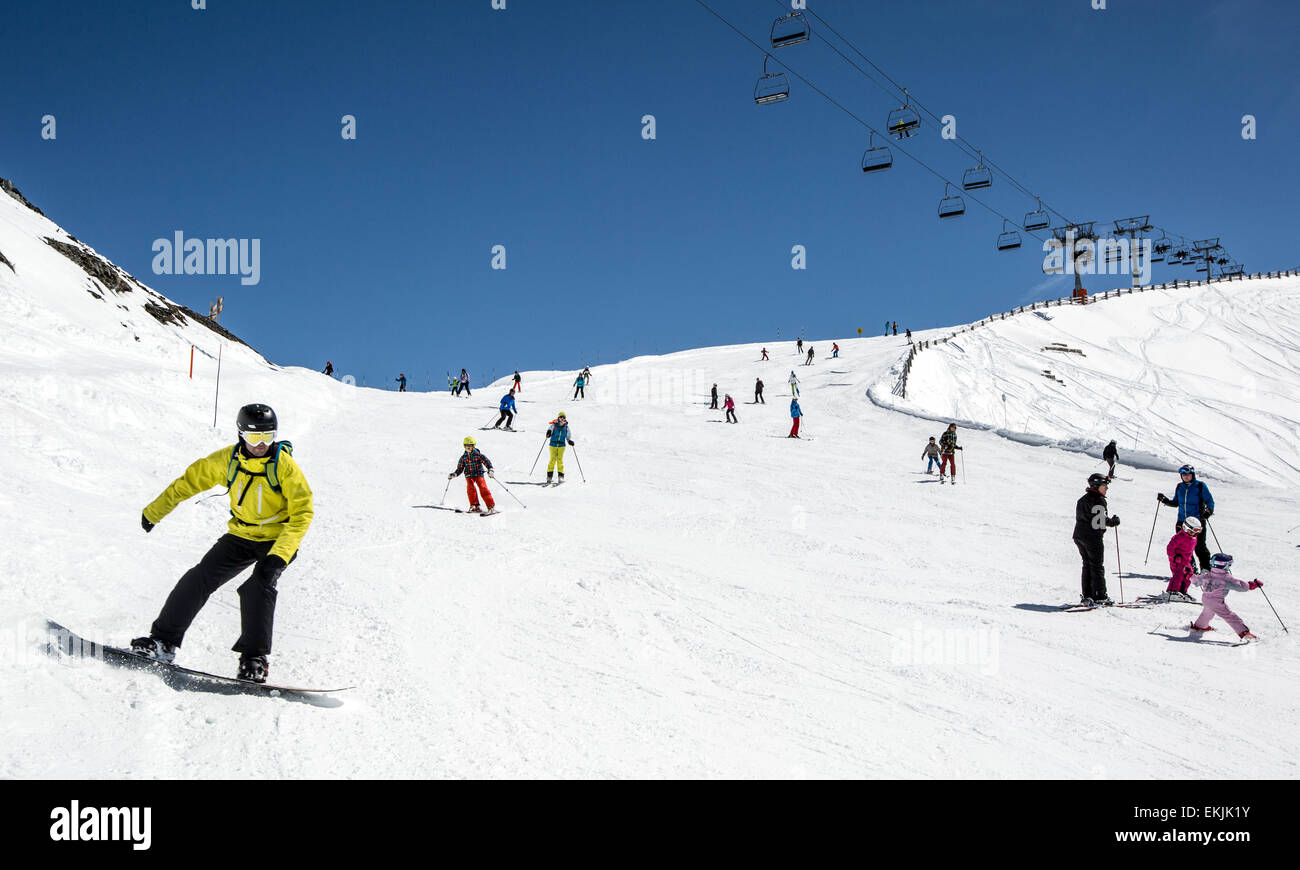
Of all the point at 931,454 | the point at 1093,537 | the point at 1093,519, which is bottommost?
the point at 1093,537

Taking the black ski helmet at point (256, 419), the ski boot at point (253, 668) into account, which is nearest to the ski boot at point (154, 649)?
the ski boot at point (253, 668)

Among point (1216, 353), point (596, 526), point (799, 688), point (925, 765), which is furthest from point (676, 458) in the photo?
point (1216, 353)

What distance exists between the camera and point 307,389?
26.8m

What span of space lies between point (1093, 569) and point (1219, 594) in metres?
1.39

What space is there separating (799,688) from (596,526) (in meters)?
7.20

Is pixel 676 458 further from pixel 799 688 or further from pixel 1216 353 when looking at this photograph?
pixel 1216 353

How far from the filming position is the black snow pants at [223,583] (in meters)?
4.86

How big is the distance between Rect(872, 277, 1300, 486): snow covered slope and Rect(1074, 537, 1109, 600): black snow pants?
47.2 ft

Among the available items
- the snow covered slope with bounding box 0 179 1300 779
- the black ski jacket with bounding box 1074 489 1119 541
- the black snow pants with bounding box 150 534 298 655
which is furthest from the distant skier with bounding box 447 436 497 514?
the black ski jacket with bounding box 1074 489 1119 541

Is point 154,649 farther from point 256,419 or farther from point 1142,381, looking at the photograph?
point 1142,381

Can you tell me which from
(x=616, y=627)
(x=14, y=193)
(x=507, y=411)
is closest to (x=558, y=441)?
(x=507, y=411)

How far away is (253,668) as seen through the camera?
488cm

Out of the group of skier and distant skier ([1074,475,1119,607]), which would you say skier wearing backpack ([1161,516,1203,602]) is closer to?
the group of skier
